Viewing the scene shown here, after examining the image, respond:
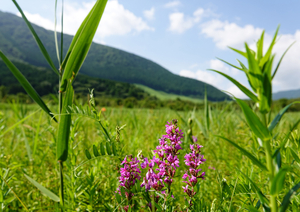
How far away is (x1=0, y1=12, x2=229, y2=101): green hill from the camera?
10662 cm

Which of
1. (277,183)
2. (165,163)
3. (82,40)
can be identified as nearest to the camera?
(277,183)

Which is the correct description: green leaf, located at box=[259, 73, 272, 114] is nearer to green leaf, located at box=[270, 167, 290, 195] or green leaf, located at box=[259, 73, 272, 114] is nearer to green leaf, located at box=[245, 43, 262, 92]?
green leaf, located at box=[245, 43, 262, 92]

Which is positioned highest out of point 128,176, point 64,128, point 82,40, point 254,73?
point 82,40

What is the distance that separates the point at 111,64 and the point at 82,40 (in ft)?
398

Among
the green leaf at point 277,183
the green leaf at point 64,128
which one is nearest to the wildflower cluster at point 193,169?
the green leaf at point 277,183

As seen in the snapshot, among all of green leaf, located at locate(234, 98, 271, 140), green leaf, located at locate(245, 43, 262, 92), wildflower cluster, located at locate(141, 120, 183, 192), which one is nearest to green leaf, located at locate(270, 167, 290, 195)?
green leaf, located at locate(234, 98, 271, 140)

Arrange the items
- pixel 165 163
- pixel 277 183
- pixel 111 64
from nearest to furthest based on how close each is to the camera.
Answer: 1. pixel 277 183
2. pixel 165 163
3. pixel 111 64

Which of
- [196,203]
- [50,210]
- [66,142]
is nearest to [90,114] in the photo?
[66,142]

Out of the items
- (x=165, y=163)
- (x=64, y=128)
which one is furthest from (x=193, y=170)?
(x=64, y=128)

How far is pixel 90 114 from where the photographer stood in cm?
93

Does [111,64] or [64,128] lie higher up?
[111,64]

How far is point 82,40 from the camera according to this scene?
39.3 inches

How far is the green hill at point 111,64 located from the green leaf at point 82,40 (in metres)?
96.8

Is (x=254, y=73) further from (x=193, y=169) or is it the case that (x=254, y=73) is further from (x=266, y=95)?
(x=193, y=169)
